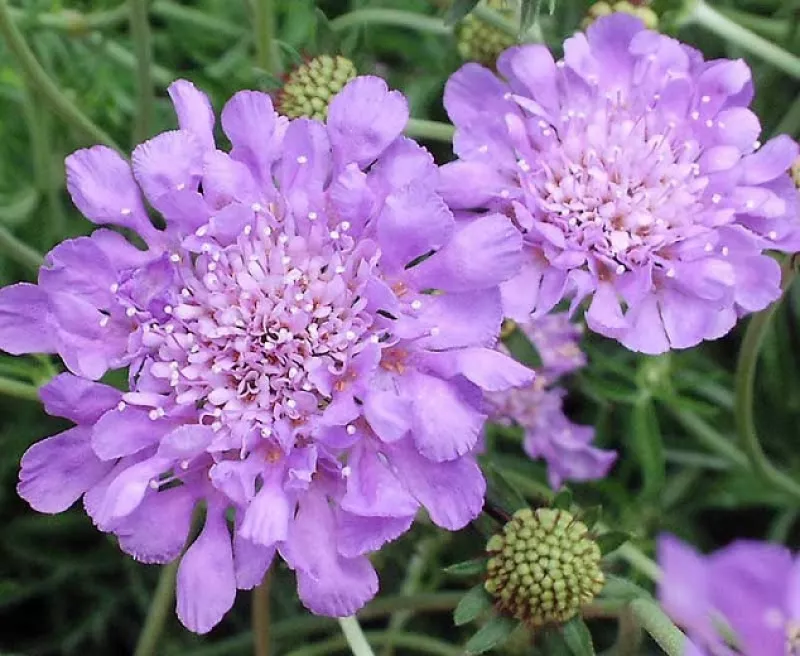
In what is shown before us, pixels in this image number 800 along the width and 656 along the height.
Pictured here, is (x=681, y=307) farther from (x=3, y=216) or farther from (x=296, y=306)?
(x=3, y=216)

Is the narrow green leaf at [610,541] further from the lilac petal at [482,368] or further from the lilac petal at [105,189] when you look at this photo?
the lilac petal at [105,189]

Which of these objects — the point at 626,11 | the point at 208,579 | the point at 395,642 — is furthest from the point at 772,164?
the point at 395,642

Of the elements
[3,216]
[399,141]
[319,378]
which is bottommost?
[3,216]

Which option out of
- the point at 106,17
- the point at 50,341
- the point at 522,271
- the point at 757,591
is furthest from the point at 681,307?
the point at 106,17

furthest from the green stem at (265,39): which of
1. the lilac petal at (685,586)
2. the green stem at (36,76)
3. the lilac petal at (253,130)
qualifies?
the lilac petal at (685,586)

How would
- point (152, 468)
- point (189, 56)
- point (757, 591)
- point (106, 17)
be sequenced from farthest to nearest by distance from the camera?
point (189, 56), point (106, 17), point (152, 468), point (757, 591)

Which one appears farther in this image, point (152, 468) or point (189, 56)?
point (189, 56)

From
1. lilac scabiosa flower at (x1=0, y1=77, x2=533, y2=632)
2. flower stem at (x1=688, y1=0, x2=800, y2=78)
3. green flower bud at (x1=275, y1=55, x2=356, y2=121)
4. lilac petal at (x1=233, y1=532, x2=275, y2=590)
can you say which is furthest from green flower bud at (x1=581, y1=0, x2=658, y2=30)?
lilac petal at (x1=233, y1=532, x2=275, y2=590)
